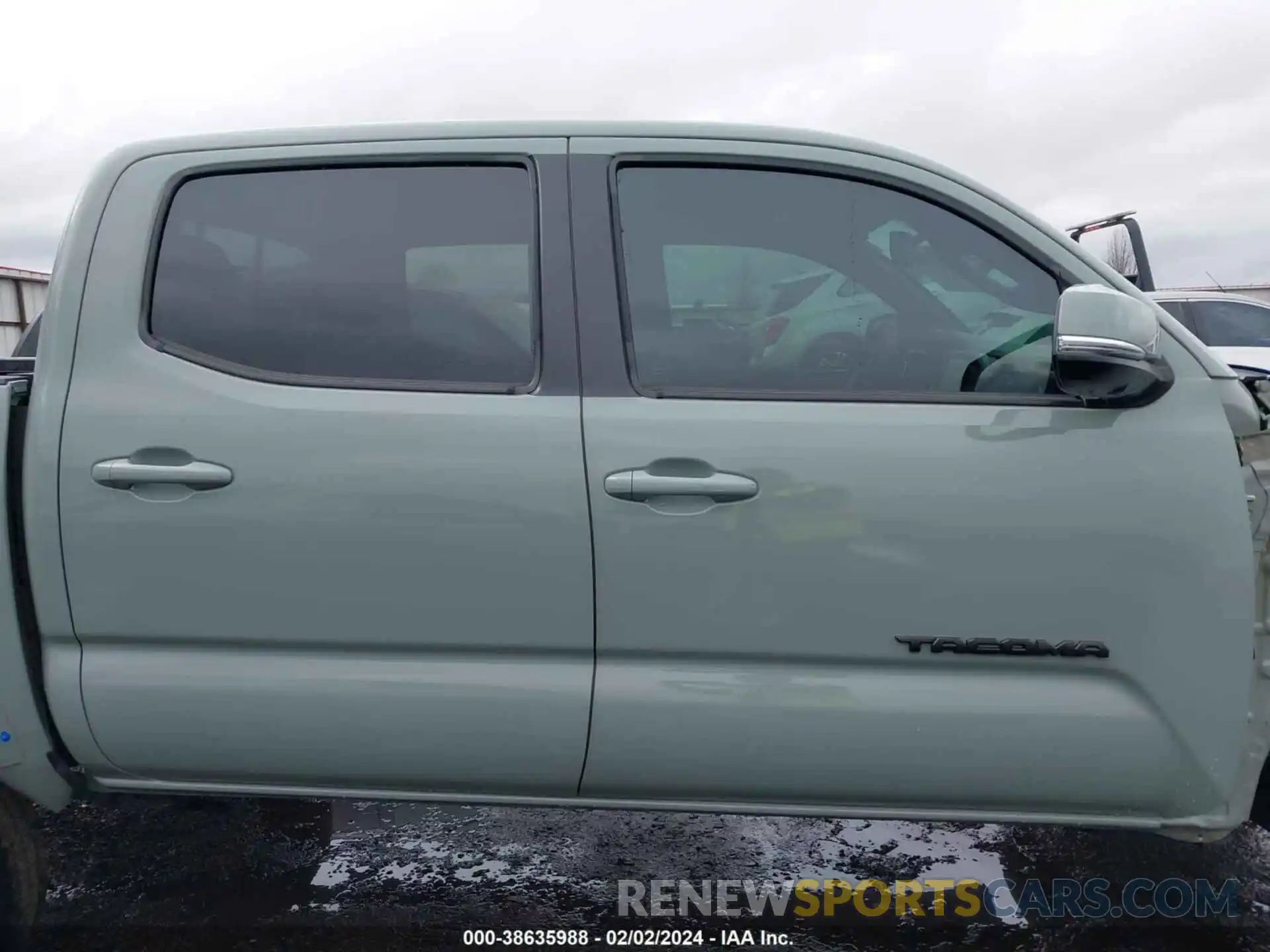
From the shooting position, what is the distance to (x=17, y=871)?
2.06 metres

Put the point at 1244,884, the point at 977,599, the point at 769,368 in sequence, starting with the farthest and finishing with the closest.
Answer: the point at 1244,884, the point at 769,368, the point at 977,599

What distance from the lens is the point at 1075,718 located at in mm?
1856

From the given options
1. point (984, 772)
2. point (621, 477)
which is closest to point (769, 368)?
point (621, 477)

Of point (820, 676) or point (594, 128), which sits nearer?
point (820, 676)

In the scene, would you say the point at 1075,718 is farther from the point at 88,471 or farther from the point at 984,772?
the point at 88,471

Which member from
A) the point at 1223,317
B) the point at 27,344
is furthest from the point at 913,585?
the point at 1223,317

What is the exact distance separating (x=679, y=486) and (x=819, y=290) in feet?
1.90

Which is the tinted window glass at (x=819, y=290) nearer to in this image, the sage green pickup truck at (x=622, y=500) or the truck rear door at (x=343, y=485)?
the sage green pickup truck at (x=622, y=500)

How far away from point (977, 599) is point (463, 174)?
4.86ft

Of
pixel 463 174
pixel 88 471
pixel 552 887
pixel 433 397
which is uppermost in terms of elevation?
pixel 463 174

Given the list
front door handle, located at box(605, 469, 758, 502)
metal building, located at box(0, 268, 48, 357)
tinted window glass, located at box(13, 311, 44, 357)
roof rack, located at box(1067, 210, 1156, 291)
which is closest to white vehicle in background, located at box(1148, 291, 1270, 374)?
roof rack, located at box(1067, 210, 1156, 291)

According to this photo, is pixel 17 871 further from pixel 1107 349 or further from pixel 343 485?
pixel 1107 349

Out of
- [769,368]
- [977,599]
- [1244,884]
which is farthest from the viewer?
[1244,884]

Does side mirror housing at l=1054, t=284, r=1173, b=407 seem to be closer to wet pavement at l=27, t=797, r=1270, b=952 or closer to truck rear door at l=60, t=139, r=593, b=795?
truck rear door at l=60, t=139, r=593, b=795
